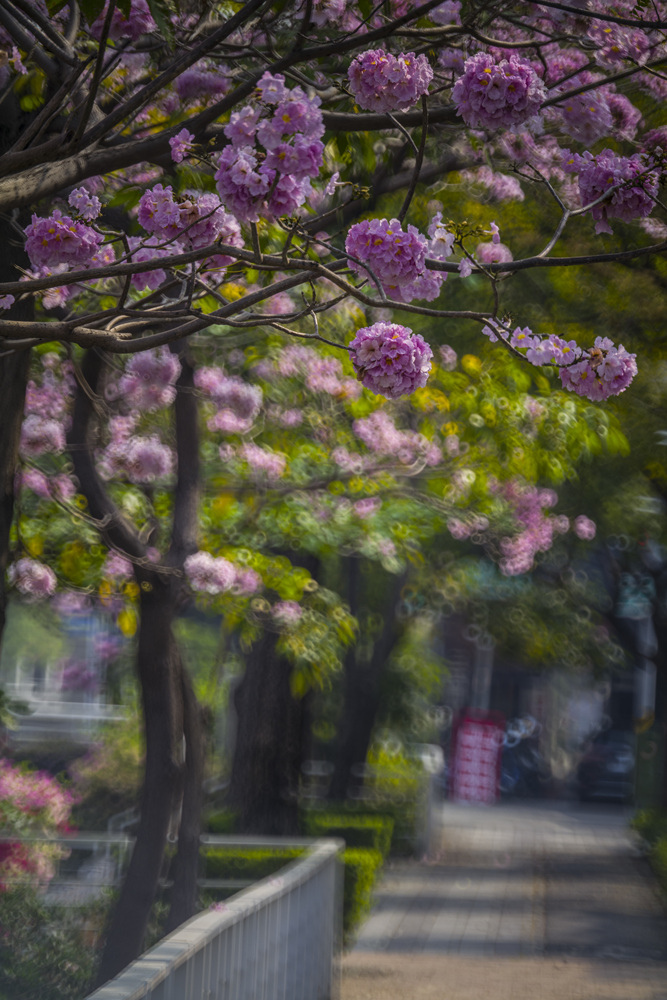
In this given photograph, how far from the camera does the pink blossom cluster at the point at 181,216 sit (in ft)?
11.5

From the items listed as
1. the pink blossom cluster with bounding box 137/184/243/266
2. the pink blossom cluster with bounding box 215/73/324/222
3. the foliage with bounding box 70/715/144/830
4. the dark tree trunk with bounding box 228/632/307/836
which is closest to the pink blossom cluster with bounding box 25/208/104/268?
the pink blossom cluster with bounding box 137/184/243/266

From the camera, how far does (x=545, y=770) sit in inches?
1368

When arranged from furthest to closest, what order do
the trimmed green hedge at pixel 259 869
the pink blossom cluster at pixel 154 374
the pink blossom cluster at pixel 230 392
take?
the pink blossom cluster at pixel 230 392 < the trimmed green hedge at pixel 259 869 < the pink blossom cluster at pixel 154 374

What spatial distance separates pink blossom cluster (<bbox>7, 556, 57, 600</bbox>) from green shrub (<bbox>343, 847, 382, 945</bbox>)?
5.29m

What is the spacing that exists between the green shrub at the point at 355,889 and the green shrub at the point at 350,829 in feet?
8.78

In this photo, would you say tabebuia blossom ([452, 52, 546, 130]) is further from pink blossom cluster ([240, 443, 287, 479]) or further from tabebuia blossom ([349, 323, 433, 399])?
pink blossom cluster ([240, 443, 287, 479])

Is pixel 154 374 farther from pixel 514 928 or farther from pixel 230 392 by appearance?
pixel 514 928

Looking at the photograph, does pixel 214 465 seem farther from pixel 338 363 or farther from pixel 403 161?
pixel 403 161

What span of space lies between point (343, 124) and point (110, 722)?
1747cm

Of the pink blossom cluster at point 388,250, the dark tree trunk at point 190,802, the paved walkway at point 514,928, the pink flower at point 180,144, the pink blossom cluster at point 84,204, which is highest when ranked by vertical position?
the pink flower at point 180,144

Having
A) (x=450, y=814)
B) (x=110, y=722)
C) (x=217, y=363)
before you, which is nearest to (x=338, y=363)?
(x=217, y=363)

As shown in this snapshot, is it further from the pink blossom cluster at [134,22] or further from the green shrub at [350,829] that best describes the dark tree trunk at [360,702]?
the pink blossom cluster at [134,22]

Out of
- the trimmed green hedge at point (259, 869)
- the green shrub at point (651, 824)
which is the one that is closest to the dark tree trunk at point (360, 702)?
the green shrub at point (651, 824)

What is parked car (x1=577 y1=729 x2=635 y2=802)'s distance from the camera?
32562 mm
